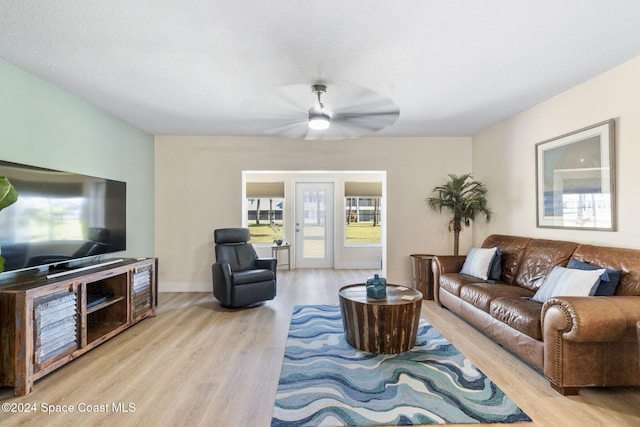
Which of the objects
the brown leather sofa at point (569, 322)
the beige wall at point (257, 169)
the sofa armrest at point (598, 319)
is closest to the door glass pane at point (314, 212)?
the beige wall at point (257, 169)

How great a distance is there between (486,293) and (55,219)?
13.0ft

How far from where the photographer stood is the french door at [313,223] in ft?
23.4

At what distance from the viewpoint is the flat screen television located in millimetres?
2424

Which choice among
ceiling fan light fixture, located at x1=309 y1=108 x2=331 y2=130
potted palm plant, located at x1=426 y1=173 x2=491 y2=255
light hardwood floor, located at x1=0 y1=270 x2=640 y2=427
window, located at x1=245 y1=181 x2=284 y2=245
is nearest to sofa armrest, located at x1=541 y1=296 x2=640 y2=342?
light hardwood floor, located at x1=0 y1=270 x2=640 y2=427

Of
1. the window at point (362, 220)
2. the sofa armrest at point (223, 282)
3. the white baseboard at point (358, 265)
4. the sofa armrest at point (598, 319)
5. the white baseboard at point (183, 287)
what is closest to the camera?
the sofa armrest at point (598, 319)

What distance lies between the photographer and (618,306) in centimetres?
206

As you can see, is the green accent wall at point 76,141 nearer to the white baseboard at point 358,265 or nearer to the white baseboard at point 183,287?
the white baseboard at point 183,287

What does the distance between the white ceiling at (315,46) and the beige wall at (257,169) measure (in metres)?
1.55

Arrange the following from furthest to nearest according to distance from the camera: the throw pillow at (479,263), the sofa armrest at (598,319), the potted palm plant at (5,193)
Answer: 1. the throw pillow at (479,263)
2. the sofa armrest at (598,319)
3. the potted palm plant at (5,193)

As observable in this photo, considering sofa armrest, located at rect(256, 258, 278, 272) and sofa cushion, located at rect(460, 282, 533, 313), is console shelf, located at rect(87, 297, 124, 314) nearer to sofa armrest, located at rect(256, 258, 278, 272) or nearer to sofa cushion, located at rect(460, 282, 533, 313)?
sofa armrest, located at rect(256, 258, 278, 272)

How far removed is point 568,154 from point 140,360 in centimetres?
450

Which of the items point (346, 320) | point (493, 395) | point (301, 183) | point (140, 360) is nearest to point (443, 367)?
point (493, 395)

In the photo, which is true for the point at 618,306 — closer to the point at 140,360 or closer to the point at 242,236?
the point at 140,360

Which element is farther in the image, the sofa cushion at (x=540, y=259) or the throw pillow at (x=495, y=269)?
the throw pillow at (x=495, y=269)
